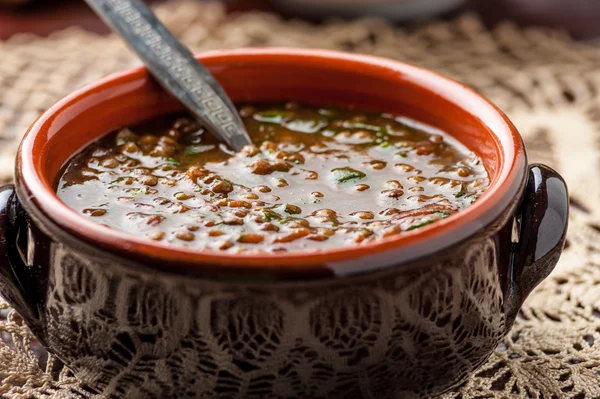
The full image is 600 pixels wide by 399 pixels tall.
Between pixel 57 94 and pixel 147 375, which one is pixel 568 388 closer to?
pixel 147 375

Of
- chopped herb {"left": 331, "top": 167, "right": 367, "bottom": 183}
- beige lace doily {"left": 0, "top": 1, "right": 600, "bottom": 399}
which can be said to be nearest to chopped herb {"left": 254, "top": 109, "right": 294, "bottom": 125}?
chopped herb {"left": 331, "top": 167, "right": 367, "bottom": 183}

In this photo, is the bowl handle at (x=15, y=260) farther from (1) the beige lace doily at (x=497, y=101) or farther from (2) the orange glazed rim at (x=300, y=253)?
(1) the beige lace doily at (x=497, y=101)

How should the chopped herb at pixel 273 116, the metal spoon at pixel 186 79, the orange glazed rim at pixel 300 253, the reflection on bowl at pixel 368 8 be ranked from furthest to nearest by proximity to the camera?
the reflection on bowl at pixel 368 8 → the chopped herb at pixel 273 116 → the metal spoon at pixel 186 79 → the orange glazed rim at pixel 300 253

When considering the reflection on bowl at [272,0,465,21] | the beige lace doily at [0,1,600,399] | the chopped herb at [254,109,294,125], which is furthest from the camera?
the reflection on bowl at [272,0,465,21]

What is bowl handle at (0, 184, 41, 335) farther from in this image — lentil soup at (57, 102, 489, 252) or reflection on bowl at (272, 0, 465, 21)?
reflection on bowl at (272, 0, 465, 21)

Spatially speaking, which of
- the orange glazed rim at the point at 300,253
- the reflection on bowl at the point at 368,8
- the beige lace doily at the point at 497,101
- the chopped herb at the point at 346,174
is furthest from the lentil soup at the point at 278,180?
the reflection on bowl at the point at 368,8

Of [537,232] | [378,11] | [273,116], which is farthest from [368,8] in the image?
[537,232]

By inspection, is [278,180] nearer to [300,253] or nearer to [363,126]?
[363,126]

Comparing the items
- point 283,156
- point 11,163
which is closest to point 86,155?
point 283,156
